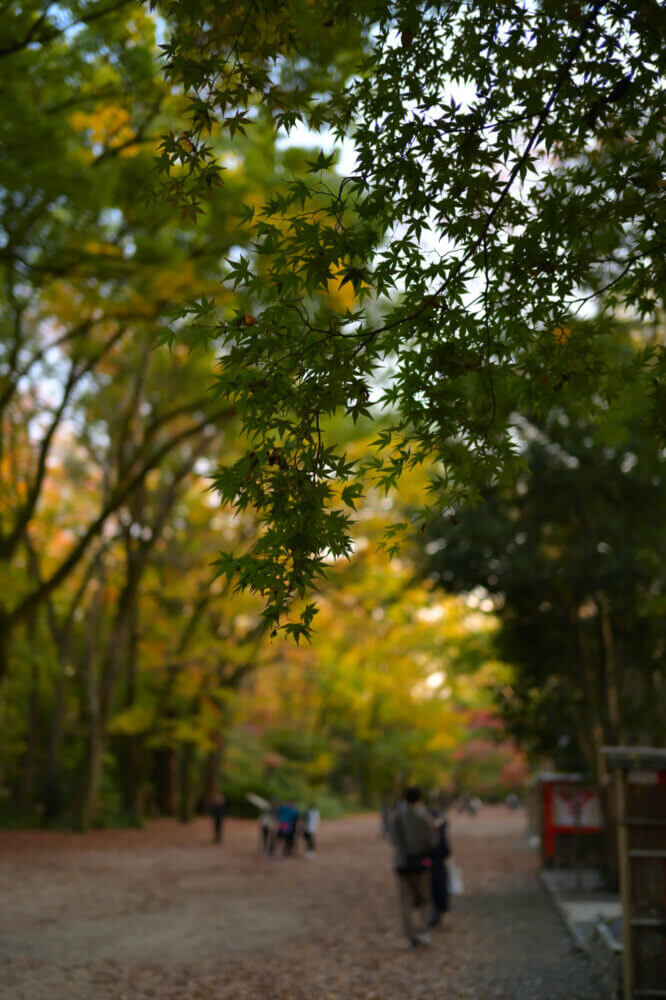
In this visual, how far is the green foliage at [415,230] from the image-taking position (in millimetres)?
4258

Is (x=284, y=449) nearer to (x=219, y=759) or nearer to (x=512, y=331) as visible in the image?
(x=512, y=331)

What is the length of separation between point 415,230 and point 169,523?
22.4m

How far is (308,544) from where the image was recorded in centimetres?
421

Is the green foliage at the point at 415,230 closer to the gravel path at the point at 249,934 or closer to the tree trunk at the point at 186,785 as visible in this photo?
the gravel path at the point at 249,934

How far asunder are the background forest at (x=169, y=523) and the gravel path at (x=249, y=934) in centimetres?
358

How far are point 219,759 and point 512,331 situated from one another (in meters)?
27.8

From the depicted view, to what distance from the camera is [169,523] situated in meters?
26.2

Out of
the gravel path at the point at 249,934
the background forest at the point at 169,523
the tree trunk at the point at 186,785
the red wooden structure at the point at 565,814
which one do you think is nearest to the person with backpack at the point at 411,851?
the gravel path at the point at 249,934

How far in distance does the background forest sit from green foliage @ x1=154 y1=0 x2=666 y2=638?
21 cm

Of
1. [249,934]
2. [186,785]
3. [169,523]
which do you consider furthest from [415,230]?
[186,785]

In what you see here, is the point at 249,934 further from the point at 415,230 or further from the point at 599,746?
the point at 415,230

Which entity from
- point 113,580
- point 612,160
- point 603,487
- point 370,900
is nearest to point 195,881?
point 370,900

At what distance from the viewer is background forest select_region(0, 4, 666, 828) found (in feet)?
36.1

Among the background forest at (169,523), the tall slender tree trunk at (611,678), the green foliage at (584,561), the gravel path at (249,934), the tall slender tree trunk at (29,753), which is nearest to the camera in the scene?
the gravel path at (249,934)
